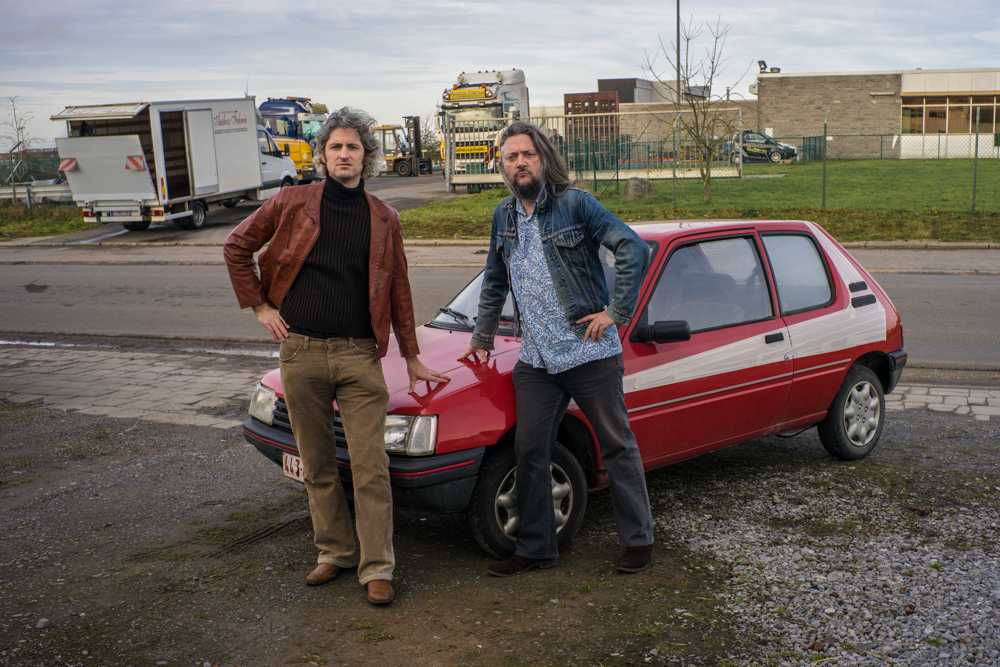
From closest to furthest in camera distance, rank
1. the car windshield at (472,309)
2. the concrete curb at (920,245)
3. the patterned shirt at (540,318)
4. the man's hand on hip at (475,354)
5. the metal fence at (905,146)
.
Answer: the patterned shirt at (540,318)
the man's hand on hip at (475,354)
the car windshield at (472,309)
the concrete curb at (920,245)
the metal fence at (905,146)

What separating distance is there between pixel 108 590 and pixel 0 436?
3.22m

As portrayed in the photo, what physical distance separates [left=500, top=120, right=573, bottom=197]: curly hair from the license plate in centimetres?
156

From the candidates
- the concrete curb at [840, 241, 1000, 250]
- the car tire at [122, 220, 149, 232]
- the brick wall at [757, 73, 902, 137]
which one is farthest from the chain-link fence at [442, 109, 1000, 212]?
the brick wall at [757, 73, 902, 137]

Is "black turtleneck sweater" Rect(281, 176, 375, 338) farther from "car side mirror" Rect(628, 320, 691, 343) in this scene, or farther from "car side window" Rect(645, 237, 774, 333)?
"car side window" Rect(645, 237, 774, 333)

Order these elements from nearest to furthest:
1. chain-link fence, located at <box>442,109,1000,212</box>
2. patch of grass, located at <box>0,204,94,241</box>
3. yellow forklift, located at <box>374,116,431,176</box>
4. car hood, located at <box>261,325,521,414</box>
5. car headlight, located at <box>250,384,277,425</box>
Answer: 1. car hood, located at <box>261,325,521,414</box>
2. car headlight, located at <box>250,384,277,425</box>
3. chain-link fence, located at <box>442,109,1000,212</box>
4. patch of grass, located at <box>0,204,94,241</box>
5. yellow forklift, located at <box>374,116,431,176</box>

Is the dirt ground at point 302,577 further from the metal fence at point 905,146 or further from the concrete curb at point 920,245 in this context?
the metal fence at point 905,146

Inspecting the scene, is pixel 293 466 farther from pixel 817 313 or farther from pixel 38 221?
pixel 38 221

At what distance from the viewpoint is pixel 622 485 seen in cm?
390

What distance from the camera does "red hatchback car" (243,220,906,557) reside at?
382 centimetres

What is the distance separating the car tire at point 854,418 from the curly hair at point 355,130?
3.09 meters

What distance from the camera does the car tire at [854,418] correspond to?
5.31 m

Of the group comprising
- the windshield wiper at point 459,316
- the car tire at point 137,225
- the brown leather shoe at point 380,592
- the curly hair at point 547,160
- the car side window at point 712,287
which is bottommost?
the brown leather shoe at point 380,592

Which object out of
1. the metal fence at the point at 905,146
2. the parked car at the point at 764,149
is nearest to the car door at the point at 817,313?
the parked car at the point at 764,149

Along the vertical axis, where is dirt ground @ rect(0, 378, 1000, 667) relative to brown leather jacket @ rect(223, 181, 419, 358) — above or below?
below
